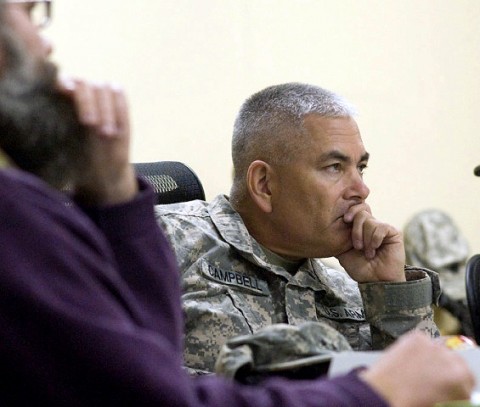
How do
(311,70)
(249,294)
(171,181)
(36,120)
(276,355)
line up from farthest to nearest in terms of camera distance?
(311,70)
(171,181)
(249,294)
(276,355)
(36,120)

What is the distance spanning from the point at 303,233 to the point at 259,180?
17 cm

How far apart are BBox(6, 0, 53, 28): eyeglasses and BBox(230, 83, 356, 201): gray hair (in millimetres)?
1084

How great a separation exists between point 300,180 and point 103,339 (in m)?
1.34

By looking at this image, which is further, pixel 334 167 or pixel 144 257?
pixel 334 167

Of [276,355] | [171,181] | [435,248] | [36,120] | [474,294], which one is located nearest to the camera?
[36,120]

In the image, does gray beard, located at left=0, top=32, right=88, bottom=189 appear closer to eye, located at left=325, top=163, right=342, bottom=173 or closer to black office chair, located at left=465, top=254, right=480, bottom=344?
eye, located at left=325, top=163, right=342, bottom=173

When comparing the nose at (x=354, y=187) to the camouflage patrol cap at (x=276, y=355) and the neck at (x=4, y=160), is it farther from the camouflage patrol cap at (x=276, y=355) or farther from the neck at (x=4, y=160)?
the neck at (x=4, y=160)

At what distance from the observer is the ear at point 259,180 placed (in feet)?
7.00

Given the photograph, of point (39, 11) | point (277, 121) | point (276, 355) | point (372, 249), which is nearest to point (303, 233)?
point (372, 249)

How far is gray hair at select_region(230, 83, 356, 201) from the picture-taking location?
2.12 metres

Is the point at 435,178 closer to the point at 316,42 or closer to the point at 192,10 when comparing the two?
the point at 316,42

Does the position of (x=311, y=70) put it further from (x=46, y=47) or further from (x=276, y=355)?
(x=46, y=47)

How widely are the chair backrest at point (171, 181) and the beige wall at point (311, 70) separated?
851mm

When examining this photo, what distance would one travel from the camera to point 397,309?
193 cm
